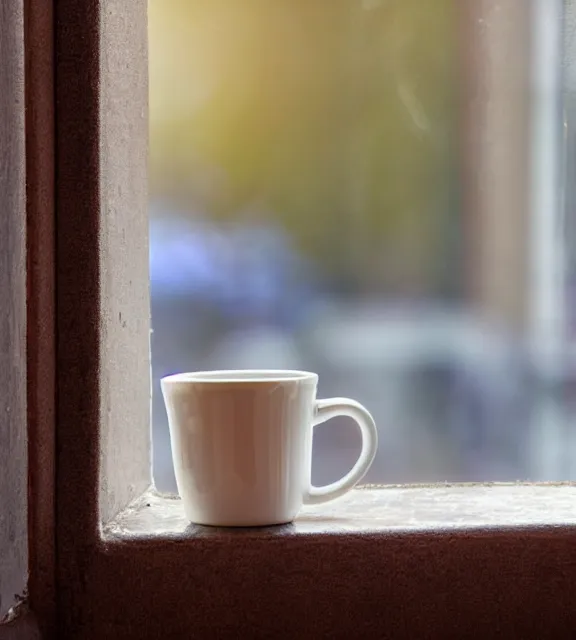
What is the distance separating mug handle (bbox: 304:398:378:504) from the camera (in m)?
0.73

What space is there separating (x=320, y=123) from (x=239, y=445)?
373 mm

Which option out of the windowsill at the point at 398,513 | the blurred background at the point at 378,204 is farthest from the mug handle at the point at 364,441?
the blurred background at the point at 378,204

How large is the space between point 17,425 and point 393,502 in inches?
13.7

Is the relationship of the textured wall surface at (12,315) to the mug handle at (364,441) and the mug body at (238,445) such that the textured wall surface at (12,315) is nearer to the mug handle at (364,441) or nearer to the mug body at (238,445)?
the mug body at (238,445)

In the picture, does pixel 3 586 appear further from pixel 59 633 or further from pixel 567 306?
pixel 567 306

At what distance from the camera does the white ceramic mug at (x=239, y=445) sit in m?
0.67

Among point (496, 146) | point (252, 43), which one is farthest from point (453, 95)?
point (252, 43)

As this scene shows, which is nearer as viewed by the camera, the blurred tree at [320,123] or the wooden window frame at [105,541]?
the wooden window frame at [105,541]

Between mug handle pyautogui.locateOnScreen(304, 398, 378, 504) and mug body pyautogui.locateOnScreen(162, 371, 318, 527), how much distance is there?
4 centimetres

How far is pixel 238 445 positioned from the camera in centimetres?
67

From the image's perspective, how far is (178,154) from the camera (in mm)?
881

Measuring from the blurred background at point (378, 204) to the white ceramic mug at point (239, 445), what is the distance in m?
0.18

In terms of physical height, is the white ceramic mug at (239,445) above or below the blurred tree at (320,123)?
below

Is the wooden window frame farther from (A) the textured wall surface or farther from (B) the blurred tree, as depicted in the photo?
(B) the blurred tree
